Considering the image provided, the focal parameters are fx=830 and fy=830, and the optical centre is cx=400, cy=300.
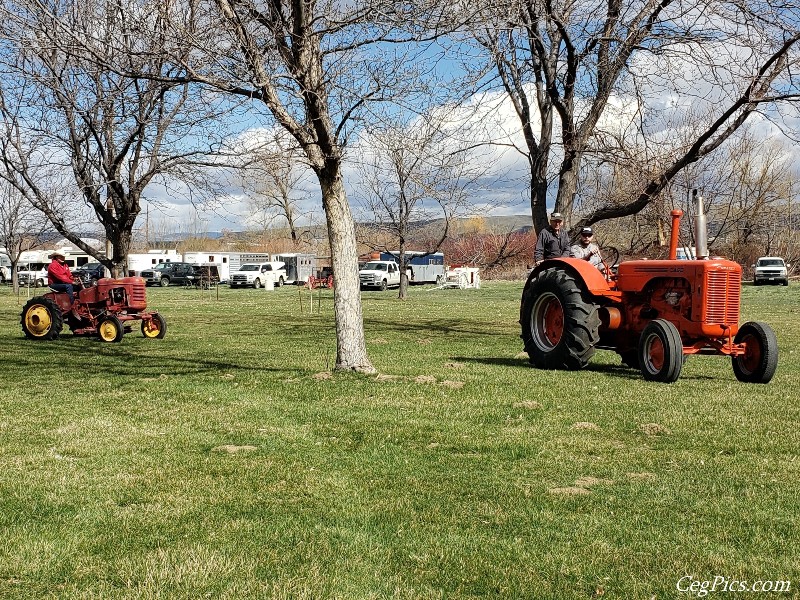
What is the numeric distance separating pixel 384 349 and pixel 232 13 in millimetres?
6354

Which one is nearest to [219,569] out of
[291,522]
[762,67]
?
[291,522]

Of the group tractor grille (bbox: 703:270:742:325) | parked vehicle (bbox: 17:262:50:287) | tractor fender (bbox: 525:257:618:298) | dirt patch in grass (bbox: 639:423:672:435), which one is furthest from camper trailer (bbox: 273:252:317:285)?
dirt patch in grass (bbox: 639:423:672:435)

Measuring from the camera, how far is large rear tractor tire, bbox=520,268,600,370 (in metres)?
10.4

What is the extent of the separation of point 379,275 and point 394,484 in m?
41.2

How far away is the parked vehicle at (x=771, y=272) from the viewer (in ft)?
166

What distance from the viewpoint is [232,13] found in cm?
848

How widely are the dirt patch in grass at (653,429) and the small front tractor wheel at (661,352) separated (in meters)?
2.54

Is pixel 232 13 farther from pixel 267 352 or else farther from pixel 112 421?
pixel 267 352

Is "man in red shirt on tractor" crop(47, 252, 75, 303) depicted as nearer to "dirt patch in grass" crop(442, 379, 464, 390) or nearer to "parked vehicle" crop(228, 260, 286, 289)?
"dirt patch in grass" crop(442, 379, 464, 390)

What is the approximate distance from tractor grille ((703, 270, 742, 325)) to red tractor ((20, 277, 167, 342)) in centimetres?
1017

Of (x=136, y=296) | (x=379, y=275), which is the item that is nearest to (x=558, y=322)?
(x=136, y=296)

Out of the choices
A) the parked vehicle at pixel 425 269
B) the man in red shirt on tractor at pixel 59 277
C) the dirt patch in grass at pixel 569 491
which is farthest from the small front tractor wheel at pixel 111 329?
the parked vehicle at pixel 425 269

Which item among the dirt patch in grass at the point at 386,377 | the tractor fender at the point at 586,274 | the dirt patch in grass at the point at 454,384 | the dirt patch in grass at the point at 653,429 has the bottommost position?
the dirt patch in grass at the point at 653,429

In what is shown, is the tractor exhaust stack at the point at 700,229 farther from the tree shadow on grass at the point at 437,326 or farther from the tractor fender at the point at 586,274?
the tree shadow on grass at the point at 437,326
